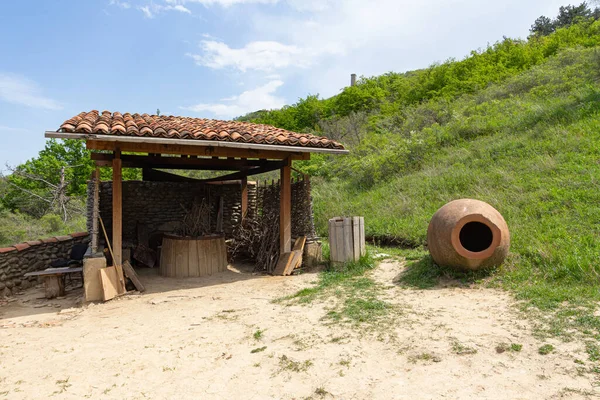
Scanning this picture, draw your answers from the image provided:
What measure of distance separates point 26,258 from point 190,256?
3.36 m

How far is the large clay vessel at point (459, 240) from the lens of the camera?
5.31m

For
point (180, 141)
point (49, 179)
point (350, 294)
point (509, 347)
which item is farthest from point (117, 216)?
point (49, 179)

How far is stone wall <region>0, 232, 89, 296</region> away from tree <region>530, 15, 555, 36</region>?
136 ft

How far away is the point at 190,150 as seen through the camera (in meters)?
6.51

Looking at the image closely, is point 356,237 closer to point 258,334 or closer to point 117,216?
point 258,334

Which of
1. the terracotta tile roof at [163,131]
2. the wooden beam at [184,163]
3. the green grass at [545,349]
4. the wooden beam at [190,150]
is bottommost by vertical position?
the green grass at [545,349]

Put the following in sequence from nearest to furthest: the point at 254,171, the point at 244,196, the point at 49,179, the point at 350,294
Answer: the point at 350,294 → the point at 254,171 → the point at 244,196 → the point at 49,179

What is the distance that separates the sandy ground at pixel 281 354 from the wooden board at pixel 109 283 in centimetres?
34

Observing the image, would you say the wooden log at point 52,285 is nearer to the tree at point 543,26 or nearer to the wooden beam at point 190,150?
the wooden beam at point 190,150

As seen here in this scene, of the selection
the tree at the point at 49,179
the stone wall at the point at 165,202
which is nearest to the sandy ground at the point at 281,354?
the stone wall at the point at 165,202

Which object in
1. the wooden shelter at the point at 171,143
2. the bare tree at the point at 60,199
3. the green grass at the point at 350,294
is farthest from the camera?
the bare tree at the point at 60,199

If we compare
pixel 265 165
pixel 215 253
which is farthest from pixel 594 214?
pixel 215 253

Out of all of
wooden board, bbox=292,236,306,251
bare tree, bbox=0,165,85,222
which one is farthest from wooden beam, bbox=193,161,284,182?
bare tree, bbox=0,165,85,222

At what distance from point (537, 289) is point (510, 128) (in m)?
9.07
